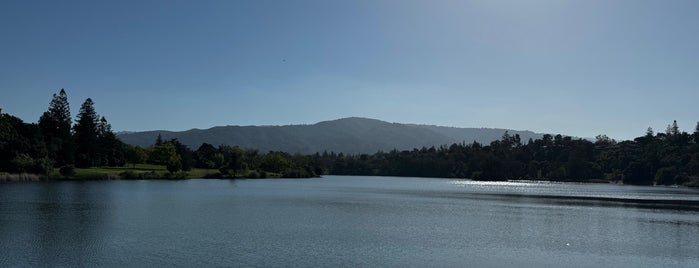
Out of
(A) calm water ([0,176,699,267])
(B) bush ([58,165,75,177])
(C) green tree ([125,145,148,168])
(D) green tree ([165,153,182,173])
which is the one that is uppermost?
(C) green tree ([125,145,148,168])

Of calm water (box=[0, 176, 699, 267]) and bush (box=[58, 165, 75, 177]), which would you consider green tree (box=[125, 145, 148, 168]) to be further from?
calm water (box=[0, 176, 699, 267])

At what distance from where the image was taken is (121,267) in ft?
94.6

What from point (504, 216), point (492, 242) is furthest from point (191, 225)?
point (504, 216)

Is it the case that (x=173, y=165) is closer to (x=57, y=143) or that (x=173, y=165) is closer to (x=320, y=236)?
(x=57, y=143)

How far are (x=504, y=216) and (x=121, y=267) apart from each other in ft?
140

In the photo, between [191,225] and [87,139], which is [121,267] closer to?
[191,225]

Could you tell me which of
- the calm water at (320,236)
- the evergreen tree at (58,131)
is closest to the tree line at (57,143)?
the evergreen tree at (58,131)

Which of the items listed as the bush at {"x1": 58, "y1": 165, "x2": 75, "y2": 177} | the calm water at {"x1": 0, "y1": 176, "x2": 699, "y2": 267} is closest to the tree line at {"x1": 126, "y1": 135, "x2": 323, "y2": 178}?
the bush at {"x1": 58, "y1": 165, "x2": 75, "y2": 177}

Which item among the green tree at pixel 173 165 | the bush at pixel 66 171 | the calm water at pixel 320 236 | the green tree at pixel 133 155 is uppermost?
the green tree at pixel 133 155

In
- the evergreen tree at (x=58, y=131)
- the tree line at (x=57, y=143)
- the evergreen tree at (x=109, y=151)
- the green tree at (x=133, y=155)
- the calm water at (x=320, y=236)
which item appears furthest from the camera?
the green tree at (x=133, y=155)

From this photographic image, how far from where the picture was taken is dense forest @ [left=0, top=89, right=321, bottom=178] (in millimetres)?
106875

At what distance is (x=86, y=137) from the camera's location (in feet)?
469

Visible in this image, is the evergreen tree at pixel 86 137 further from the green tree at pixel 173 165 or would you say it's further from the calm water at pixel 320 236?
the calm water at pixel 320 236

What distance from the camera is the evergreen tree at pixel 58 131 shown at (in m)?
125
